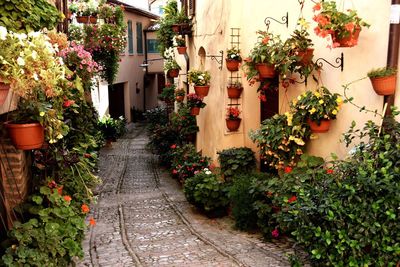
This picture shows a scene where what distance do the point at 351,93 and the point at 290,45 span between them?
123 cm

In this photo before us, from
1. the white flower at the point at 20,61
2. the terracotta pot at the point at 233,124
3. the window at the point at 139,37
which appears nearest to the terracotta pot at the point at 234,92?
the terracotta pot at the point at 233,124

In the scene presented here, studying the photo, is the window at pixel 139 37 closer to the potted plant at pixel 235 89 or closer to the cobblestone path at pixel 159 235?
the cobblestone path at pixel 159 235

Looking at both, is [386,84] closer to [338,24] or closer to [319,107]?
[338,24]

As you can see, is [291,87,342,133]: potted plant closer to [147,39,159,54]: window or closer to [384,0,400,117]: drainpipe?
[384,0,400,117]: drainpipe

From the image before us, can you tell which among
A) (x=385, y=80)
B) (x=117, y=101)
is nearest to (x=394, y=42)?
(x=385, y=80)

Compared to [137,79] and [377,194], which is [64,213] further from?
[137,79]

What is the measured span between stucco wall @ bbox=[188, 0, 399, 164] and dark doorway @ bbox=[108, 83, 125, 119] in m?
12.9

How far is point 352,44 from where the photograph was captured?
5188 millimetres

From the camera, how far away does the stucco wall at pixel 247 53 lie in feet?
17.7

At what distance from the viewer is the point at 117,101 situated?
26.1 m

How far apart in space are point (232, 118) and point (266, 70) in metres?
2.24

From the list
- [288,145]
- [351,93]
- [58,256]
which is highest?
[351,93]

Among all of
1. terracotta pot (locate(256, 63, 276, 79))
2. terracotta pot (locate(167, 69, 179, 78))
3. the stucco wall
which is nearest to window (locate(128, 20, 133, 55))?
terracotta pot (locate(167, 69, 179, 78))

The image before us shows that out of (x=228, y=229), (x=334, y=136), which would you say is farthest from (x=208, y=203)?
(x=334, y=136)
